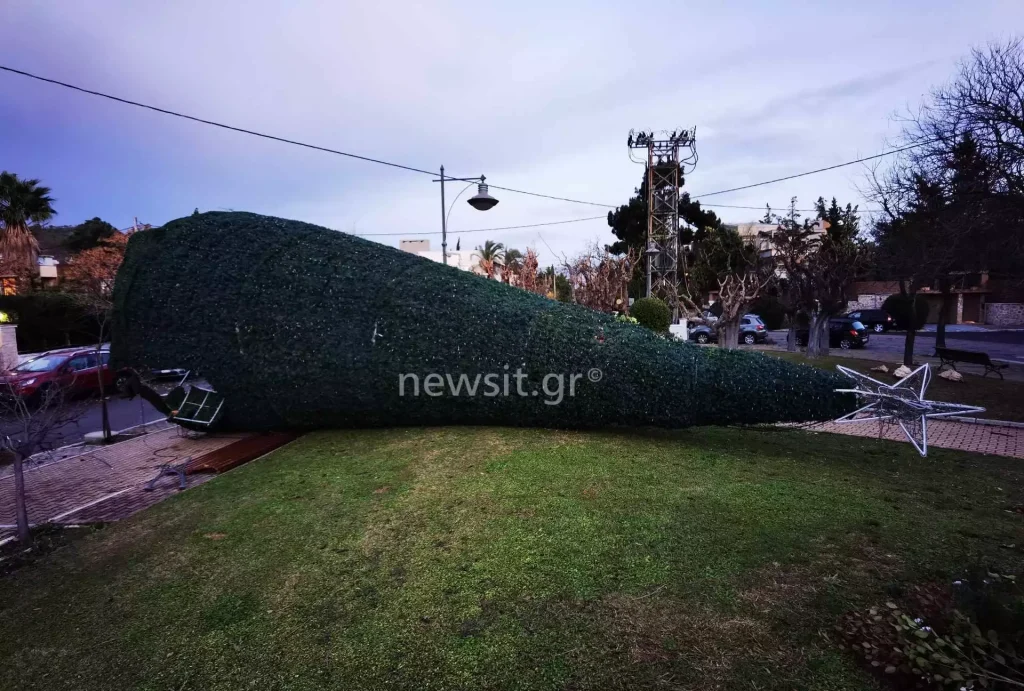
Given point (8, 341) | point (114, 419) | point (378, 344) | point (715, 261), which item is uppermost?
point (715, 261)

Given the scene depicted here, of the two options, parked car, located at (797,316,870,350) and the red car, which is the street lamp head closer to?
the red car

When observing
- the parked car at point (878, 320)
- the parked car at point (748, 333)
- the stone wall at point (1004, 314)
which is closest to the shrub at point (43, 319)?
the parked car at point (748, 333)

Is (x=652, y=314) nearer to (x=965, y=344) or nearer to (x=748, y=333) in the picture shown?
(x=748, y=333)

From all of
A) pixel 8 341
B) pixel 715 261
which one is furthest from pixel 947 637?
pixel 715 261

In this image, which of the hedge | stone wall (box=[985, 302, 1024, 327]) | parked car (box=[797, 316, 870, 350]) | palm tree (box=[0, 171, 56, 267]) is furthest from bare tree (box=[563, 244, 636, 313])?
stone wall (box=[985, 302, 1024, 327])

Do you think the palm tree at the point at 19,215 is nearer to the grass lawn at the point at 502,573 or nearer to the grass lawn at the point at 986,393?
the grass lawn at the point at 502,573

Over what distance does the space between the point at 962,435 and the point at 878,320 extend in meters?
25.8

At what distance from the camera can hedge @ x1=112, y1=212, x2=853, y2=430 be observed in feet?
16.8

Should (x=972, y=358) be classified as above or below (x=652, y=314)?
below

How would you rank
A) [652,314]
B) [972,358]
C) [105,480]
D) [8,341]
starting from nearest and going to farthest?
[105,480] → [972,358] → [8,341] → [652,314]

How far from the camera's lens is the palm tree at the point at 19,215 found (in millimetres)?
19984

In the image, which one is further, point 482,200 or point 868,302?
point 868,302

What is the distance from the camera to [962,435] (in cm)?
748

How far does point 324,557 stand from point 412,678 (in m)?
1.32
